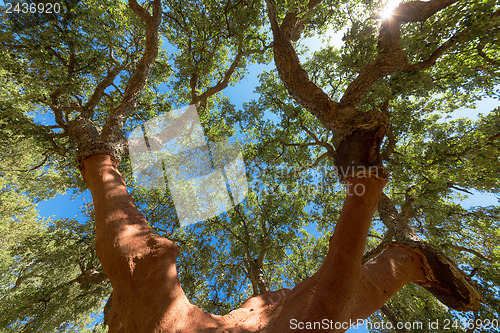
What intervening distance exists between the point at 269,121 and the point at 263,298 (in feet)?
24.2

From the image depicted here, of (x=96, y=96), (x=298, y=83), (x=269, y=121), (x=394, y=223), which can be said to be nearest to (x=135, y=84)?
(x=96, y=96)

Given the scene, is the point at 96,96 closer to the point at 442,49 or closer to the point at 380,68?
the point at 380,68

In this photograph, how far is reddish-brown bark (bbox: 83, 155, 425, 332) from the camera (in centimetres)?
184

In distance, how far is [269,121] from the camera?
28.3 ft

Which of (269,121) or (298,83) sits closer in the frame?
(298,83)

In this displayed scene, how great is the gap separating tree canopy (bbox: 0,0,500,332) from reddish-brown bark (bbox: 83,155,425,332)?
173 cm

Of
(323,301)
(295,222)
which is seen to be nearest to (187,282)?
(295,222)

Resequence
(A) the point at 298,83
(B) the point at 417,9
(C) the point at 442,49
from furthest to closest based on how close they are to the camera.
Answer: (C) the point at 442,49 → (B) the point at 417,9 → (A) the point at 298,83

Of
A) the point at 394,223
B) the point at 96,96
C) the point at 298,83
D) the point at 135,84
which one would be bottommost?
the point at 394,223

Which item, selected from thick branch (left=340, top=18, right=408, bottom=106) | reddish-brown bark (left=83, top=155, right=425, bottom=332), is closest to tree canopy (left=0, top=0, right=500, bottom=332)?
thick branch (left=340, top=18, right=408, bottom=106)

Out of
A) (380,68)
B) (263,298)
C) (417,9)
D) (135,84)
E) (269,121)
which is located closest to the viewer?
(263,298)

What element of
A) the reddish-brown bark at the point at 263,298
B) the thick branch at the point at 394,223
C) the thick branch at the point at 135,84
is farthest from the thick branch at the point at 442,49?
the thick branch at the point at 135,84

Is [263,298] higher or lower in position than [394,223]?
lower

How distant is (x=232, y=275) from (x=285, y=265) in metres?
3.04
